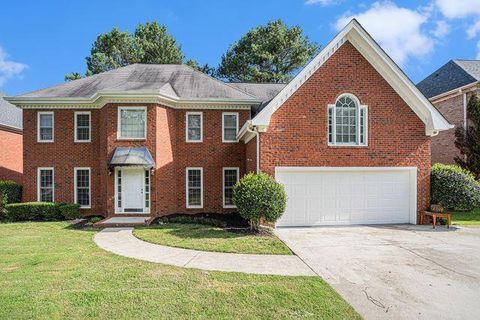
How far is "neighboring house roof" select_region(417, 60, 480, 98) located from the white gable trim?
28.0ft

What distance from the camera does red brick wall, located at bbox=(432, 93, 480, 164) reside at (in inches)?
734

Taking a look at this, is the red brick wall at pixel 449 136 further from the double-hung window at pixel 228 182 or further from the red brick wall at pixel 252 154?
the double-hung window at pixel 228 182

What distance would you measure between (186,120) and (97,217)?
6.18m

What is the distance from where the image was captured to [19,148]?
20.4 m

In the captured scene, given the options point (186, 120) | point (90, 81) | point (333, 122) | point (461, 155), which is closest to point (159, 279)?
point (333, 122)

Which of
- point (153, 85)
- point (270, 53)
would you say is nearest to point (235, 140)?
point (153, 85)

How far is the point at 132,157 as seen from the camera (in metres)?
13.3

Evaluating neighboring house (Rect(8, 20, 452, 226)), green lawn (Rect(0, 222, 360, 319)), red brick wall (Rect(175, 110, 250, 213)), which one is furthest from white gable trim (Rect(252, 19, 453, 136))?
green lawn (Rect(0, 222, 360, 319))

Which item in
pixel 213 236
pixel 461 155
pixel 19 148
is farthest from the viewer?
pixel 19 148

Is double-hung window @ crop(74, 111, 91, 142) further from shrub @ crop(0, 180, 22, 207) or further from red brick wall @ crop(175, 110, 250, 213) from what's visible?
red brick wall @ crop(175, 110, 250, 213)

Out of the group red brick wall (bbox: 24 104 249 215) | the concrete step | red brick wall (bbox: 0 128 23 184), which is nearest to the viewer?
the concrete step

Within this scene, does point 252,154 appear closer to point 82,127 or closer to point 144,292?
point 144,292

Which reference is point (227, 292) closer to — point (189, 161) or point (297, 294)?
point (297, 294)

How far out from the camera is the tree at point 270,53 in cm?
3516
